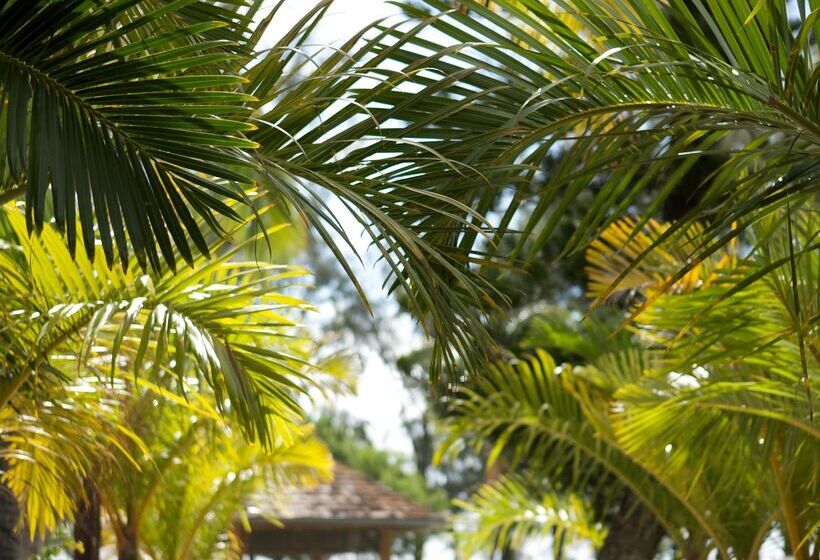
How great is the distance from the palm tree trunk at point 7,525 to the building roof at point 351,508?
9011mm

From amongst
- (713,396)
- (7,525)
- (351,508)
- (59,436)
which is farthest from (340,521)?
(59,436)

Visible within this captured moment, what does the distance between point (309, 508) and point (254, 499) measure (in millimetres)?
5533

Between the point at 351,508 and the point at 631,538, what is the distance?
20.0 ft

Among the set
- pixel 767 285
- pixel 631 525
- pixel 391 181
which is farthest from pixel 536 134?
pixel 631 525

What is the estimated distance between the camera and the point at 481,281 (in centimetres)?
288

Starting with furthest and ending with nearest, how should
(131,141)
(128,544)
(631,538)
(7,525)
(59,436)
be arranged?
1. (631,538)
2. (128,544)
3. (7,525)
4. (59,436)
5. (131,141)

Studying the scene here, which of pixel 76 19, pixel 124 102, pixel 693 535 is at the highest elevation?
pixel 76 19

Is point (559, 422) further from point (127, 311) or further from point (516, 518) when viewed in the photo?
point (127, 311)

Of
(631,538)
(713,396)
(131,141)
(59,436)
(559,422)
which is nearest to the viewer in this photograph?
(131,141)

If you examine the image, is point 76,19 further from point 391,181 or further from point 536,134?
point 536,134

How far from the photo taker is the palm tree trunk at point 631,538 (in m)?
10.2

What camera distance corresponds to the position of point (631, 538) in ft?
33.6

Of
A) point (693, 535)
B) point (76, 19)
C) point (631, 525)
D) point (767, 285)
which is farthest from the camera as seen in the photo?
point (631, 525)

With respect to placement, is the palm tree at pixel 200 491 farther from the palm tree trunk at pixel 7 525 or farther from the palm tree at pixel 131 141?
the palm tree at pixel 131 141
